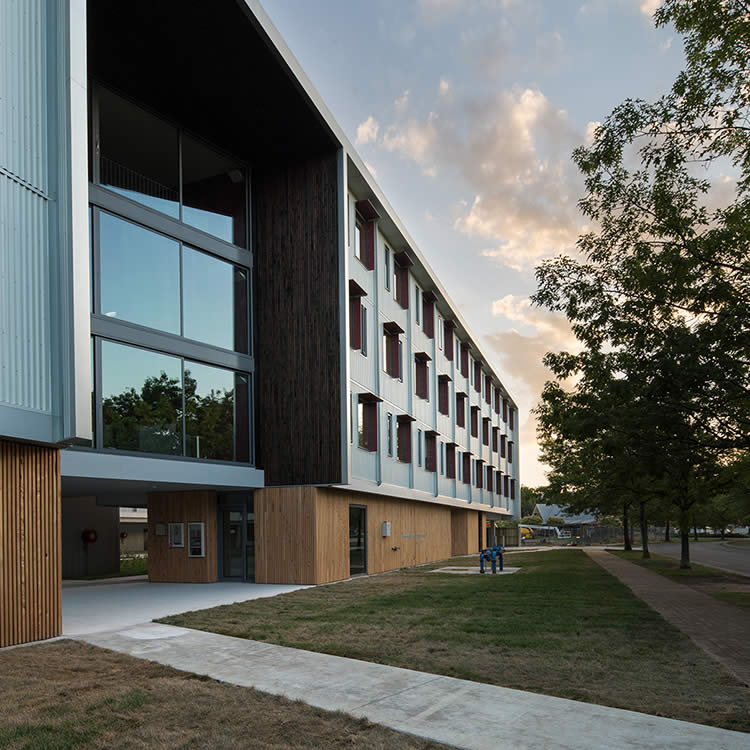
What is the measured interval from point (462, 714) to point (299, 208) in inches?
708

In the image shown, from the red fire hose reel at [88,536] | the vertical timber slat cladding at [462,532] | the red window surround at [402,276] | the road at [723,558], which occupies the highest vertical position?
the red window surround at [402,276]

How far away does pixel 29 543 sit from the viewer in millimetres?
12047

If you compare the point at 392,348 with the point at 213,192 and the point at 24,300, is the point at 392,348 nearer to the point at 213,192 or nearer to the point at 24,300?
the point at 213,192

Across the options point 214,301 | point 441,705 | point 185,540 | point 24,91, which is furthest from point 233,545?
point 441,705

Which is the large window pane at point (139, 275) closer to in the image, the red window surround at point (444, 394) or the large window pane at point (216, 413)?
the large window pane at point (216, 413)

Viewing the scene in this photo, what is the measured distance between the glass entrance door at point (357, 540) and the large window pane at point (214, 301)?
672cm

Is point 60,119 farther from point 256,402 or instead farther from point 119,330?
point 256,402

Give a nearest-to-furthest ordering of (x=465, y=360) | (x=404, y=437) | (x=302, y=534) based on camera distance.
Result: (x=302, y=534)
(x=404, y=437)
(x=465, y=360)

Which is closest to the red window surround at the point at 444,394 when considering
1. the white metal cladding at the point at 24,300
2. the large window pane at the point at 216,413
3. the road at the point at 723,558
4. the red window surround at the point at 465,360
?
the red window surround at the point at 465,360

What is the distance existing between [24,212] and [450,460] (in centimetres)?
3020

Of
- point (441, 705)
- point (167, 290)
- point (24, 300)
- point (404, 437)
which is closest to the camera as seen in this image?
point (441, 705)

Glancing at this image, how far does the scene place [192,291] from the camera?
20.8 m

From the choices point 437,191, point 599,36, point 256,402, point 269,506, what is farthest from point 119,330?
point 599,36

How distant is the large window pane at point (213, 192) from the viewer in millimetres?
21406
